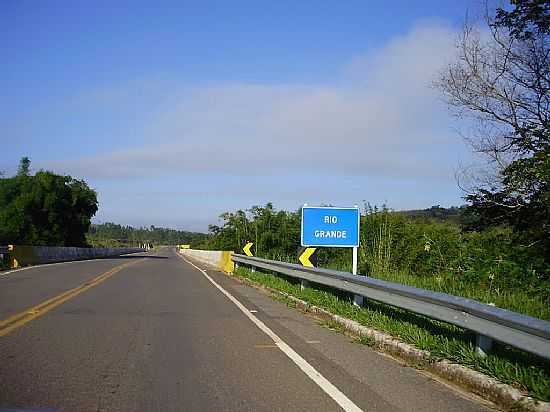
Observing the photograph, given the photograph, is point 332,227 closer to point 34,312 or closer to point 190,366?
point 34,312

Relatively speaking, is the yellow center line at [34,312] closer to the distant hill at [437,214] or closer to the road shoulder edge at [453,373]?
the road shoulder edge at [453,373]

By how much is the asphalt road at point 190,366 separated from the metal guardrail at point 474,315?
30.3 inches

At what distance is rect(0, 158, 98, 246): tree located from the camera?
216 ft

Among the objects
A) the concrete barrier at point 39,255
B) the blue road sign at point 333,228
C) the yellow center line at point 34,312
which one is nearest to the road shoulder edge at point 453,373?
the blue road sign at point 333,228

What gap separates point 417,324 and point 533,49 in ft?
35.8

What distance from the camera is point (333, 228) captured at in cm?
1564

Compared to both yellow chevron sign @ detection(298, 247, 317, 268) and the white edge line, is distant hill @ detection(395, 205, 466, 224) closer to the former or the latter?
yellow chevron sign @ detection(298, 247, 317, 268)

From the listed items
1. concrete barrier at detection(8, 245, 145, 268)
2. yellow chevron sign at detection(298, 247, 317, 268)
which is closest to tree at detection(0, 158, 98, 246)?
concrete barrier at detection(8, 245, 145, 268)

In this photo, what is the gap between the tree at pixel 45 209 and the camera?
6575cm

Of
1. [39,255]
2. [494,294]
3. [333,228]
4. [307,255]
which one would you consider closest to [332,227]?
[333,228]

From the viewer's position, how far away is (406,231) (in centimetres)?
2038

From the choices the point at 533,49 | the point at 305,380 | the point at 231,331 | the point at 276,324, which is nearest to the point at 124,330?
the point at 231,331

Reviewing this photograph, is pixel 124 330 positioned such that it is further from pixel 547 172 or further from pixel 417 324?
pixel 547 172

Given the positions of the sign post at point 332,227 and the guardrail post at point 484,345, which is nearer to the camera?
the guardrail post at point 484,345
